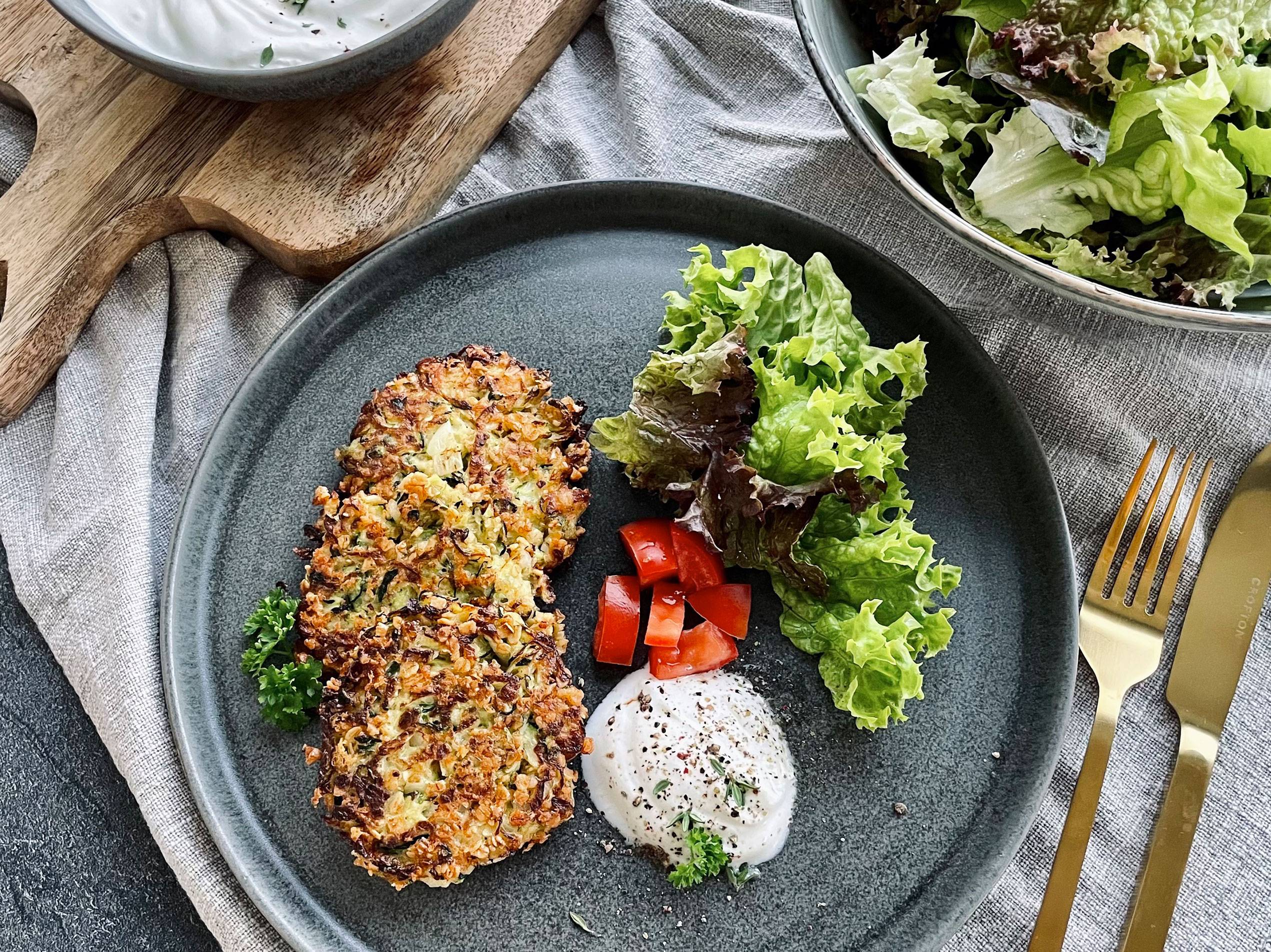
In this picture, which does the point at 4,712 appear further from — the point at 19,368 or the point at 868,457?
the point at 868,457

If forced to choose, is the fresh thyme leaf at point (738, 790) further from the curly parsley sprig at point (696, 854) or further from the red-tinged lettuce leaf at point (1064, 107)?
the red-tinged lettuce leaf at point (1064, 107)

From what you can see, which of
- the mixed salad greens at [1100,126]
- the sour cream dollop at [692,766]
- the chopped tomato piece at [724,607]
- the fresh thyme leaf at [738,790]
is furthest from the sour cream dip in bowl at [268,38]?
the fresh thyme leaf at [738,790]

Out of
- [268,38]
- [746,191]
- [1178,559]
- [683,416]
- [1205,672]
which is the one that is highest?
[268,38]

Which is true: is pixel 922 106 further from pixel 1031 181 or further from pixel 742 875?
pixel 742 875

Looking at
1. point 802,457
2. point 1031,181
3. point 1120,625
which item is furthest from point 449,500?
point 1120,625

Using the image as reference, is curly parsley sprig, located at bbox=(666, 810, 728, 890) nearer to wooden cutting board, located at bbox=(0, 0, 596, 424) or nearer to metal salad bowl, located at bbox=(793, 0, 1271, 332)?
metal salad bowl, located at bbox=(793, 0, 1271, 332)
